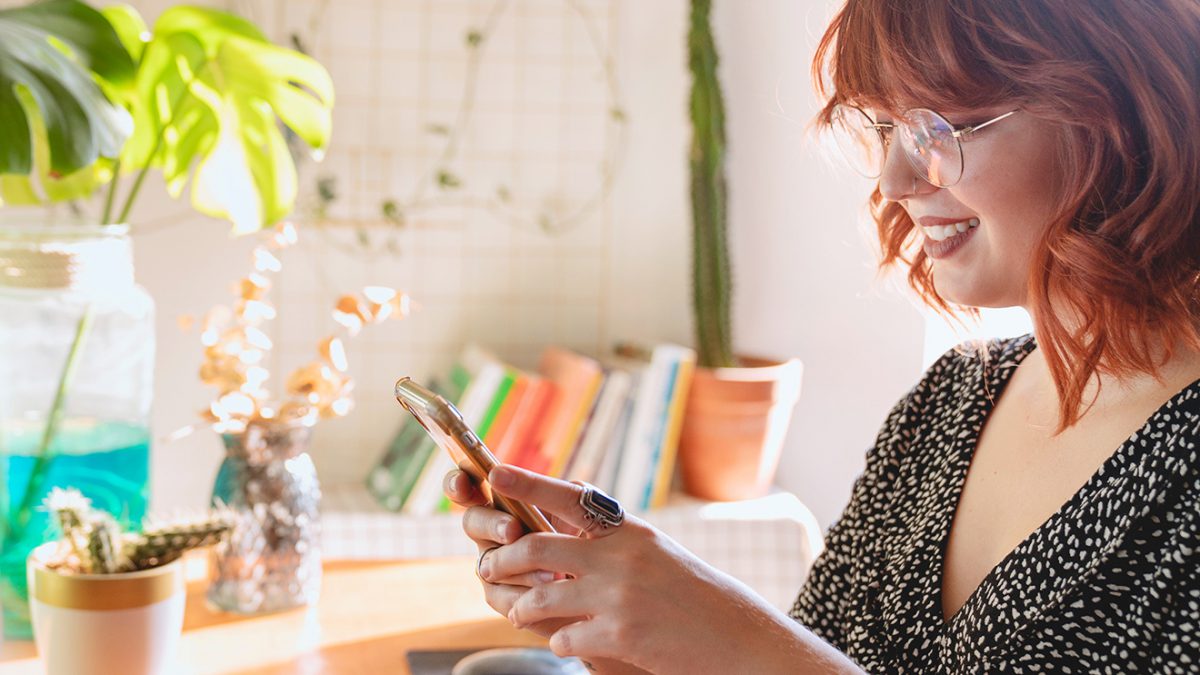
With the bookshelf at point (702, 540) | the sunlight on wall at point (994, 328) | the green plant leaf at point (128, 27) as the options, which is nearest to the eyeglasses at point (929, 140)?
the sunlight on wall at point (994, 328)

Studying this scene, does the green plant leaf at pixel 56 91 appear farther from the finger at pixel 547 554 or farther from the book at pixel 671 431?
the book at pixel 671 431

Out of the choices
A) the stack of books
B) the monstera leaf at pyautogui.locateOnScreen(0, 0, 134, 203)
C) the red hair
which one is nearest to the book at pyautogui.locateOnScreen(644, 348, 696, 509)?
the stack of books

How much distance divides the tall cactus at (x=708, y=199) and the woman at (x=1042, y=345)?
1124mm

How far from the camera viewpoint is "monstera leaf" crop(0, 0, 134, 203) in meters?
1.23

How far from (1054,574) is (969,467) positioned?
8.9 inches

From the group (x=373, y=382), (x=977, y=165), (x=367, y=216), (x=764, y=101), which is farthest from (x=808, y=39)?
(x=977, y=165)

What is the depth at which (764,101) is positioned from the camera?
2.31 m

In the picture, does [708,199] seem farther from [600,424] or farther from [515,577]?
[515,577]

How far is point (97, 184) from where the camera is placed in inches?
63.1

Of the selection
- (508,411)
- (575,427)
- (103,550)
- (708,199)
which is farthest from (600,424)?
(103,550)

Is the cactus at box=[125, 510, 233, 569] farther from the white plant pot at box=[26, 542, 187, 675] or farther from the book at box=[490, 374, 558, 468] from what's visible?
the book at box=[490, 374, 558, 468]

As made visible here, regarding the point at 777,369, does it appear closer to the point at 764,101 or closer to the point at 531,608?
the point at 764,101

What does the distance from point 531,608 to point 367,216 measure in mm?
1479

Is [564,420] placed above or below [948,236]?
below
